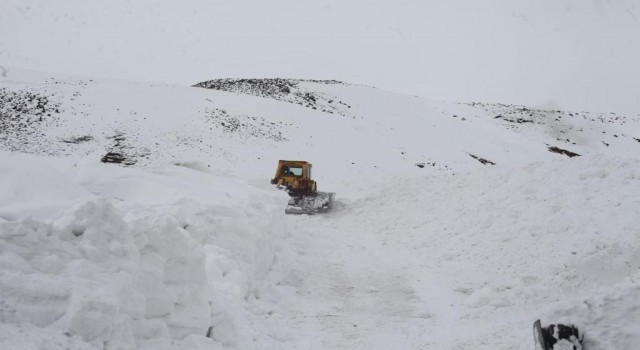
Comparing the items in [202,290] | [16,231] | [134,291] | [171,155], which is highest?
[16,231]

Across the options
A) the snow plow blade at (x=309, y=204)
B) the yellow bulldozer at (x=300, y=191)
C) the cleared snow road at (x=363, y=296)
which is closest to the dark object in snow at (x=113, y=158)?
the yellow bulldozer at (x=300, y=191)

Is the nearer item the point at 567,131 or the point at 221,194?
the point at 221,194

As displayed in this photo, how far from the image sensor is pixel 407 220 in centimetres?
1423

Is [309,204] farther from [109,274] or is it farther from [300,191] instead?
[109,274]

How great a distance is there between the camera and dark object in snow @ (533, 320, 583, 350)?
4859 mm

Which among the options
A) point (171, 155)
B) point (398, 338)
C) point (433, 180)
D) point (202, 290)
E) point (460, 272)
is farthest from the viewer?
point (171, 155)

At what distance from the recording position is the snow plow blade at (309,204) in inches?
658

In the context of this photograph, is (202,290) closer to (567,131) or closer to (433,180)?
(433,180)

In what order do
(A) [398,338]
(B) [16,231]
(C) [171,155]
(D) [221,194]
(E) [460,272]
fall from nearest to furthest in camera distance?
(B) [16,231] → (A) [398,338] → (E) [460,272] → (D) [221,194] → (C) [171,155]

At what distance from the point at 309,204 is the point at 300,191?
3.97 ft

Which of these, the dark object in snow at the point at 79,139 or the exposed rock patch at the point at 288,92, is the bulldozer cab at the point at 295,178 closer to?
the dark object in snow at the point at 79,139

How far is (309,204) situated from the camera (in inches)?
665

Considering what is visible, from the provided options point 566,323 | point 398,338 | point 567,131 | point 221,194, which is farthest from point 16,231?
point 567,131

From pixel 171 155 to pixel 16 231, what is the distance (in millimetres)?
21980
